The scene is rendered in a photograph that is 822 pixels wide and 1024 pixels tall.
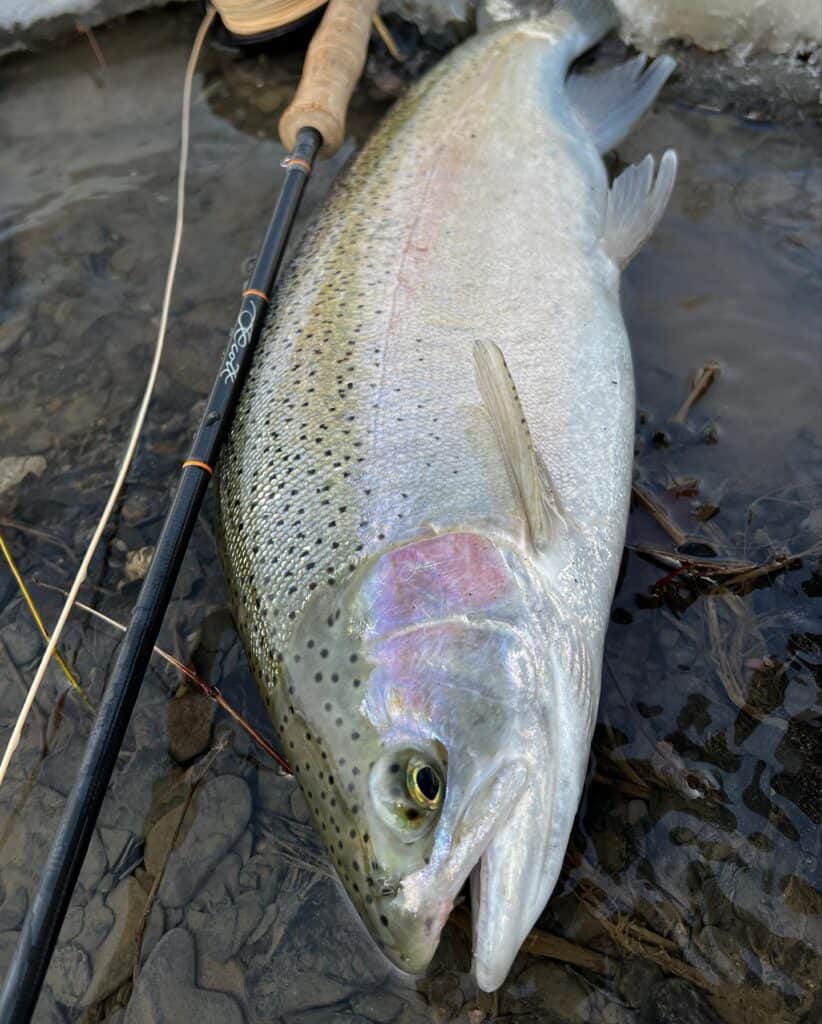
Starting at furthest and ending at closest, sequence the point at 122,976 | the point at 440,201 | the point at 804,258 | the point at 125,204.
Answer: the point at 125,204 → the point at 804,258 → the point at 440,201 → the point at 122,976

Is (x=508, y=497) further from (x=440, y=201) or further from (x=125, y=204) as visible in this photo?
(x=125, y=204)

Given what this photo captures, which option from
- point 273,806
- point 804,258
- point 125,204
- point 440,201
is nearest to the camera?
point 273,806

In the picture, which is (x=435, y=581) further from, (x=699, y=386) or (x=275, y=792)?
(x=699, y=386)

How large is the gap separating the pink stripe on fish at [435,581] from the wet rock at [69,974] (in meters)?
1.40

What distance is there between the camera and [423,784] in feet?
5.98

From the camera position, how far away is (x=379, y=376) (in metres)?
2.54

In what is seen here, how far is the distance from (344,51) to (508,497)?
8.42 ft

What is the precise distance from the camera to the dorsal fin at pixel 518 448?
84.7 inches

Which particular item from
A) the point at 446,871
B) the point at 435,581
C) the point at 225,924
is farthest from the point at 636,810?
the point at 225,924

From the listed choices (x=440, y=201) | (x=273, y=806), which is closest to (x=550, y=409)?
(x=440, y=201)

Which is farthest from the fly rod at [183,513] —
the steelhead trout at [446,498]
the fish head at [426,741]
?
the fish head at [426,741]

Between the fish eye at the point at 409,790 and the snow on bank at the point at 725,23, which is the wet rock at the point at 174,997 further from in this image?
the snow on bank at the point at 725,23

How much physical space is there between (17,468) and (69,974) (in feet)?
6.66

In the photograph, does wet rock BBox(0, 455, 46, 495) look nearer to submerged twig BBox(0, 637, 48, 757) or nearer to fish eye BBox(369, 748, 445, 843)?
submerged twig BBox(0, 637, 48, 757)
